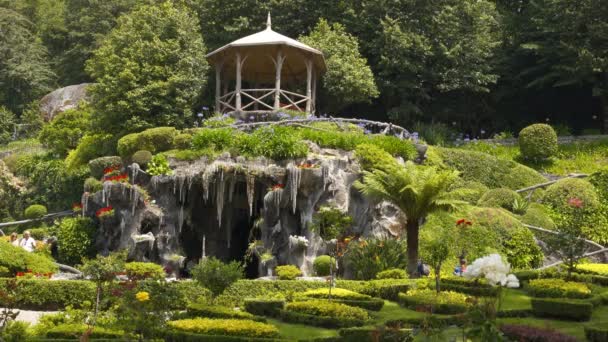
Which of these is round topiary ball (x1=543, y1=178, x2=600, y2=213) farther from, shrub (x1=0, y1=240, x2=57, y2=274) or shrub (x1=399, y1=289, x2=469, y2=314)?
shrub (x1=0, y1=240, x2=57, y2=274)

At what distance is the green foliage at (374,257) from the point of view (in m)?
24.1

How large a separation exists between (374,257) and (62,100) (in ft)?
98.6

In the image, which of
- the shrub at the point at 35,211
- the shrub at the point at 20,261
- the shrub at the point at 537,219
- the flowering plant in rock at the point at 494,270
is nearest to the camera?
the flowering plant in rock at the point at 494,270

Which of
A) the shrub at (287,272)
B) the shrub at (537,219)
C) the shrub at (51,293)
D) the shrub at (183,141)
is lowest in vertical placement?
the shrub at (51,293)

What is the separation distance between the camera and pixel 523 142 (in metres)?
36.2

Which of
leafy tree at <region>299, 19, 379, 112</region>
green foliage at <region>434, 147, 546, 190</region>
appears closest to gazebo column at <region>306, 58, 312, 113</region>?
leafy tree at <region>299, 19, 379, 112</region>

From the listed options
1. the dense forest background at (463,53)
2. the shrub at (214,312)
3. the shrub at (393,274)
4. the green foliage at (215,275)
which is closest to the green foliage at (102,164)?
the dense forest background at (463,53)

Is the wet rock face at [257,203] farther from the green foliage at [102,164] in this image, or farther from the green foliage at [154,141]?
the green foliage at [102,164]

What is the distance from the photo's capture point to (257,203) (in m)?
28.9

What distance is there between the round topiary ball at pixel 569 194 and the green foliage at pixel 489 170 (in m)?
1.94

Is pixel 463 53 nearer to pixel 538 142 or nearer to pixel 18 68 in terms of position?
pixel 538 142

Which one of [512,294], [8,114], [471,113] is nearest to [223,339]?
[512,294]

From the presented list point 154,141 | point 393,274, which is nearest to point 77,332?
point 393,274

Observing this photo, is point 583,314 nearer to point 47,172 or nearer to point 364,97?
point 364,97
